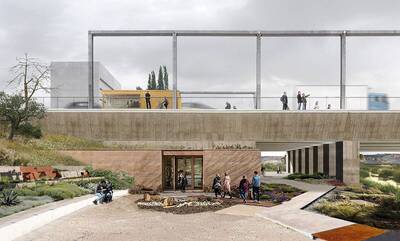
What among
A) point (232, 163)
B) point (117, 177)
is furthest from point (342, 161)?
point (117, 177)

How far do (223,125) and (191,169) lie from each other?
6580 mm

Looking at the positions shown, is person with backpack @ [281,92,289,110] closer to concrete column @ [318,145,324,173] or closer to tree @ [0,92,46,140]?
concrete column @ [318,145,324,173]

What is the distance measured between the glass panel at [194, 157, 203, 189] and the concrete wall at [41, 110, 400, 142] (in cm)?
562

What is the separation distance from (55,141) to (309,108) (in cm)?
1946

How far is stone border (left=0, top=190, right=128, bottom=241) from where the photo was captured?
42.6 feet

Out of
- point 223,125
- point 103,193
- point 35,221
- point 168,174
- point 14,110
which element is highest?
point 14,110

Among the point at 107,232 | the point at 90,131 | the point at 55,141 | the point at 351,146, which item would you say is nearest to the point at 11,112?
the point at 55,141

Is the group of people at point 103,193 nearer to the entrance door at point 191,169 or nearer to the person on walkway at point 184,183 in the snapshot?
the person on walkway at point 184,183

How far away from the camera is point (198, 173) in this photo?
1253 inches

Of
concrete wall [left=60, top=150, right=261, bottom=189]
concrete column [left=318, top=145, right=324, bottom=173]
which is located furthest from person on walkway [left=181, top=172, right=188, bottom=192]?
concrete column [left=318, top=145, right=324, bottom=173]

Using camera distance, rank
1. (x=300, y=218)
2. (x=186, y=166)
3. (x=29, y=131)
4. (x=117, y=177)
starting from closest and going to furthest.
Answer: (x=300, y=218) → (x=117, y=177) → (x=186, y=166) → (x=29, y=131)

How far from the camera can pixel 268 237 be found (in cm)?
1438

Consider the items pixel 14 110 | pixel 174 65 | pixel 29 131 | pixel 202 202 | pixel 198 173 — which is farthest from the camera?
pixel 174 65

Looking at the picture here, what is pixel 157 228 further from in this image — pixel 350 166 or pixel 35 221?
pixel 350 166
